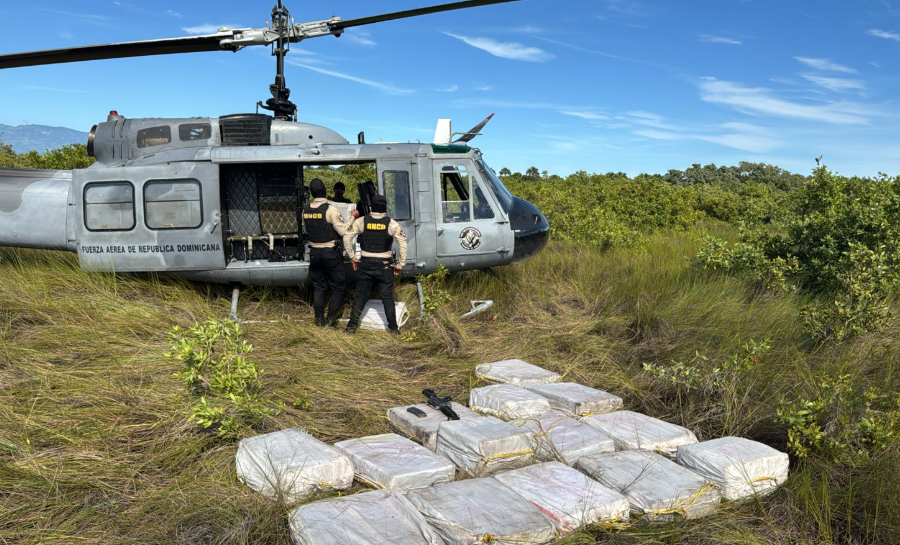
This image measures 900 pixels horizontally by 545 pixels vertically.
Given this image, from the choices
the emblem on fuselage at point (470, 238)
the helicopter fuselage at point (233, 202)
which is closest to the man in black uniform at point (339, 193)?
the helicopter fuselage at point (233, 202)

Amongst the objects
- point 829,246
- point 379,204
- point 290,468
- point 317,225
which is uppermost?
A: point 379,204

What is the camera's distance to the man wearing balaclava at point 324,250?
23.4ft

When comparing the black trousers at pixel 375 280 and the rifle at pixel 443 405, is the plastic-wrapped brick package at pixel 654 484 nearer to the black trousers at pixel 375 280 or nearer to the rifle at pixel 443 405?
the rifle at pixel 443 405

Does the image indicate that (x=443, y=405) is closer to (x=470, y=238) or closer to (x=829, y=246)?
(x=470, y=238)

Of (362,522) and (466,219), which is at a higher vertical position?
(466,219)

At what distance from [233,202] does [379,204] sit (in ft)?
7.52

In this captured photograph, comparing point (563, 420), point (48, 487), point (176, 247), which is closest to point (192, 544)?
point (48, 487)

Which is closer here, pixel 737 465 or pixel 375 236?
pixel 737 465

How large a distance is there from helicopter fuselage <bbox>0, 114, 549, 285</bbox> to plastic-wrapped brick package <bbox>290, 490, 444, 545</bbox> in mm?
4731

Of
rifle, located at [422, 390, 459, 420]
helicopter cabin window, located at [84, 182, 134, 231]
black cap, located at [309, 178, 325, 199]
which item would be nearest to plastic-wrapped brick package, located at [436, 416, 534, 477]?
rifle, located at [422, 390, 459, 420]

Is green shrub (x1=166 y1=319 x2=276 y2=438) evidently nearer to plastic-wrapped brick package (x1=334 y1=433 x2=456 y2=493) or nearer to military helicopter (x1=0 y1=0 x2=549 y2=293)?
plastic-wrapped brick package (x1=334 y1=433 x2=456 y2=493)

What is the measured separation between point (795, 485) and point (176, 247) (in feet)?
22.0

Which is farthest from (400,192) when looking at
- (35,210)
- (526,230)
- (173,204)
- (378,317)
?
(35,210)

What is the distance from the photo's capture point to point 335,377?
5.54m
